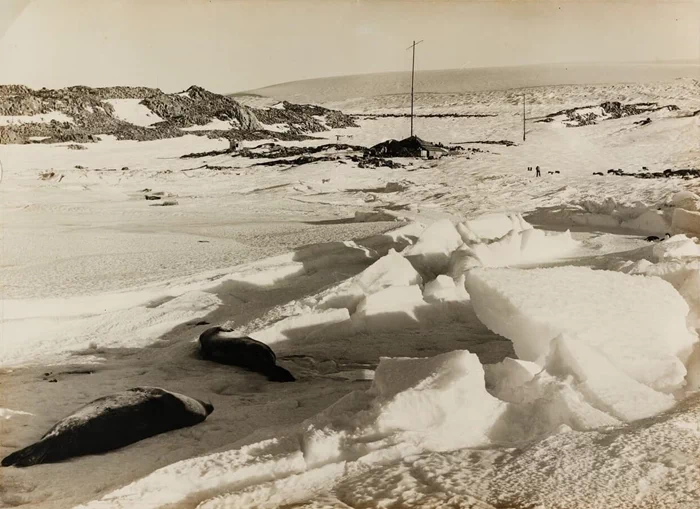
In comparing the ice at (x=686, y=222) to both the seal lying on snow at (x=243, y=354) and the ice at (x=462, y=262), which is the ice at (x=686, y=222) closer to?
the ice at (x=462, y=262)

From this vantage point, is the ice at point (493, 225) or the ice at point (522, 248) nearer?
the ice at point (522, 248)

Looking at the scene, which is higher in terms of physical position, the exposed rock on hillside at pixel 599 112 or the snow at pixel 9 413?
the exposed rock on hillside at pixel 599 112

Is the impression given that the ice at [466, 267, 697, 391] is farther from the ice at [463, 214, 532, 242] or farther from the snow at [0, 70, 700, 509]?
the ice at [463, 214, 532, 242]

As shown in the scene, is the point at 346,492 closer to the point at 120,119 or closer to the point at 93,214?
the point at 93,214

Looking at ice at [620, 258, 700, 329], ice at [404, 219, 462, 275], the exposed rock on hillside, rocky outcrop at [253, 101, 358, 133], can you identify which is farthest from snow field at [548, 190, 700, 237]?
rocky outcrop at [253, 101, 358, 133]

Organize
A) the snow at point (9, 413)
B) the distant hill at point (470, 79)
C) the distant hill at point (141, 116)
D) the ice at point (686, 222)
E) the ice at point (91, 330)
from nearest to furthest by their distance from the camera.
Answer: the snow at point (9, 413)
the ice at point (91, 330)
the ice at point (686, 222)
the distant hill at point (470, 79)
the distant hill at point (141, 116)

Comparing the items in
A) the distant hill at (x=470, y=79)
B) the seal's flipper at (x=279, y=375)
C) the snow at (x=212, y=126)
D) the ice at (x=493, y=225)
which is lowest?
the seal's flipper at (x=279, y=375)

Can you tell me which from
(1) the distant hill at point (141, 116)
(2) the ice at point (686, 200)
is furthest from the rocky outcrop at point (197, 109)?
(2) the ice at point (686, 200)
